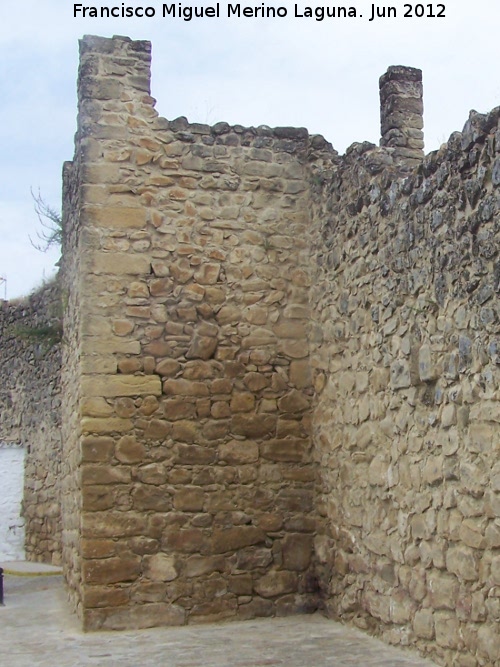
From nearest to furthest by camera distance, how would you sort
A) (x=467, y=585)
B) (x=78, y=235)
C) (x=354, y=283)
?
(x=467, y=585) → (x=354, y=283) → (x=78, y=235)

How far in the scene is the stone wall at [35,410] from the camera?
11.5m

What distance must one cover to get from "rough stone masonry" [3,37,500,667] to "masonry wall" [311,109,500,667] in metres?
0.03

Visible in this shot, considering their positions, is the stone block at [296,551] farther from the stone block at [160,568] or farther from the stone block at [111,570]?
the stone block at [111,570]

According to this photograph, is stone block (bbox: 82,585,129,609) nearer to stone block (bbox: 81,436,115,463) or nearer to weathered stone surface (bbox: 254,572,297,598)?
stone block (bbox: 81,436,115,463)

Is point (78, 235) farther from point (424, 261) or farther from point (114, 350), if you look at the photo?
point (424, 261)

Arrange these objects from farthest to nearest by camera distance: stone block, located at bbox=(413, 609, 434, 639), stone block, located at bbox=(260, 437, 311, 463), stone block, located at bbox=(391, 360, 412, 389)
A: stone block, located at bbox=(260, 437, 311, 463)
stone block, located at bbox=(391, 360, 412, 389)
stone block, located at bbox=(413, 609, 434, 639)

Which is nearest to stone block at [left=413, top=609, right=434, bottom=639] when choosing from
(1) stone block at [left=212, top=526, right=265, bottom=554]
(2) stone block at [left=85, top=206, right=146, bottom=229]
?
(1) stone block at [left=212, top=526, right=265, bottom=554]

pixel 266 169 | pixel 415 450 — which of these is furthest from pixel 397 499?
pixel 266 169

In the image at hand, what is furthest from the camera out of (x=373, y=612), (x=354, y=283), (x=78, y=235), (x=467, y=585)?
(x=78, y=235)

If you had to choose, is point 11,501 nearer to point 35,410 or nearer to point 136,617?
point 35,410

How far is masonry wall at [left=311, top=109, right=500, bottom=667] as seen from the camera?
16.5 feet

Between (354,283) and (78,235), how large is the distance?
219cm

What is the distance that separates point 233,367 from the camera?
24.3ft

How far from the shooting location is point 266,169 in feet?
25.5
